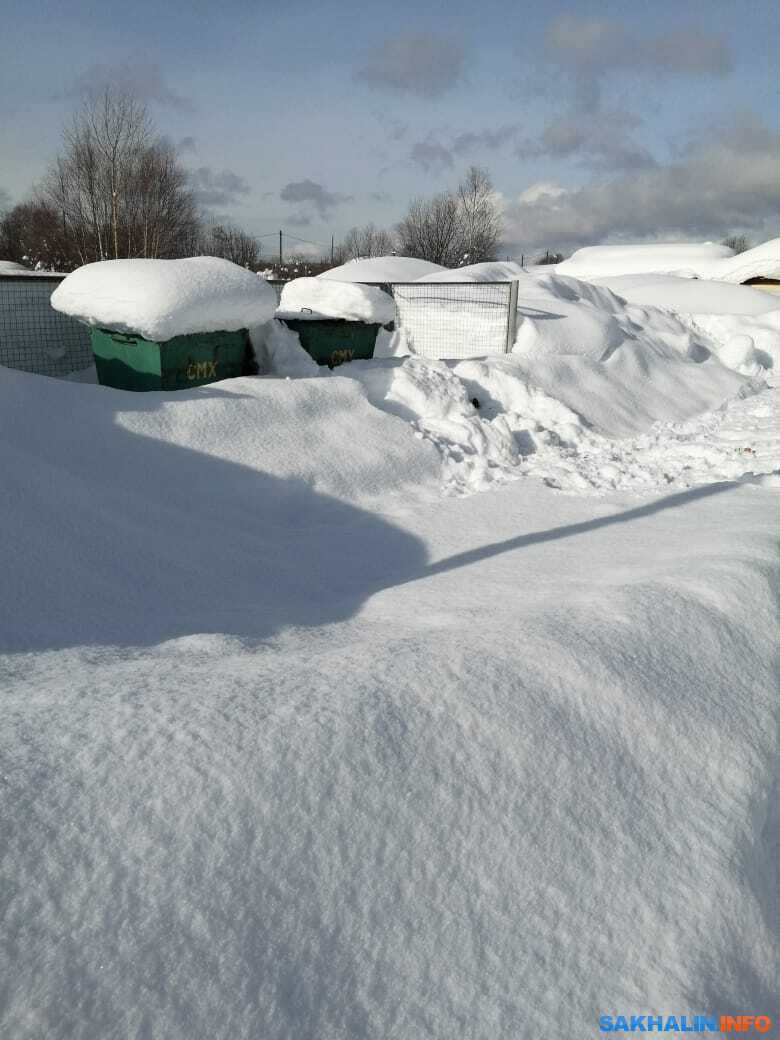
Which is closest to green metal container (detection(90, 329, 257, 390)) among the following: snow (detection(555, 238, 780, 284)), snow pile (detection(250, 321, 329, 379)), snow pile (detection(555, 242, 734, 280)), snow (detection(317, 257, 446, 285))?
snow pile (detection(250, 321, 329, 379))

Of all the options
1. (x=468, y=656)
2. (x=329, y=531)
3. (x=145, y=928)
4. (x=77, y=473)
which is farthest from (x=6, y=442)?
(x=145, y=928)

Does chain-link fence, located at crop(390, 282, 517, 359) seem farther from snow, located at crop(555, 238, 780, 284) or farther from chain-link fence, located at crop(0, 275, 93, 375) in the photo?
snow, located at crop(555, 238, 780, 284)

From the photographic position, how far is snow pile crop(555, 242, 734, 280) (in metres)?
39.9

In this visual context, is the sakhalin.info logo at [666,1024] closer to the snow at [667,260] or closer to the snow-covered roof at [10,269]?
the snow-covered roof at [10,269]

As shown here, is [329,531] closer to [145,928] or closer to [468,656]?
[468,656]

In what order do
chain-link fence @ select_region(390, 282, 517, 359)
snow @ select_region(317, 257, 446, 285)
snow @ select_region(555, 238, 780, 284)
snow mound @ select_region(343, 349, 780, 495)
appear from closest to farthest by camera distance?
snow mound @ select_region(343, 349, 780, 495) < chain-link fence @ select_region(390, 282, 517, 359) < snow @ select_region(317, 257, 446, 285) < snow @ select_region(555, 238, 780, 284)

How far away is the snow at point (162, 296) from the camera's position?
258 inches

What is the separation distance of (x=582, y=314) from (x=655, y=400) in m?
2.00

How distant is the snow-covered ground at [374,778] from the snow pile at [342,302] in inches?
193

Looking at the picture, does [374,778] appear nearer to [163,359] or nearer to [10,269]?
[163,359]

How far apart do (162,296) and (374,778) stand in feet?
18.3

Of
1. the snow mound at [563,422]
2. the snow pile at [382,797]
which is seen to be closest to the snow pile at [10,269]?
the snow mound at [563,422]

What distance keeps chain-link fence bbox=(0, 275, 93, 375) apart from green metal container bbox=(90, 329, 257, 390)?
1.43 metres

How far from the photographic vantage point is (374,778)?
200 centimetres
